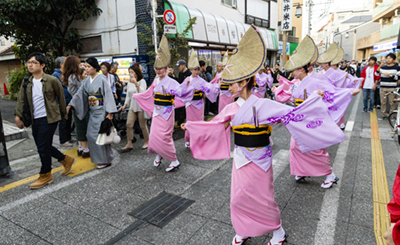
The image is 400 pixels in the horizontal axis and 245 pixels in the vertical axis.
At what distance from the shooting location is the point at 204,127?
271 cm

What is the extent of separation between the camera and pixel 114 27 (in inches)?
443

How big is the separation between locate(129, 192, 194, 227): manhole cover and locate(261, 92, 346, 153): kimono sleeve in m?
1.66

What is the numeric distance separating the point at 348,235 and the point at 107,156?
369 centimetres

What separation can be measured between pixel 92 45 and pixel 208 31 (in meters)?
5.36

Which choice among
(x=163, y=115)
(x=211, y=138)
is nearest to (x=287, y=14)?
(x=163, y=115)

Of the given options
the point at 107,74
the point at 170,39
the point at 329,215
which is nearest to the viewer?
the point at 329,215

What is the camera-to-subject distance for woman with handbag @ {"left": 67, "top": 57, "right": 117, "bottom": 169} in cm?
444

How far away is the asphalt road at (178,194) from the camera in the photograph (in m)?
2.74

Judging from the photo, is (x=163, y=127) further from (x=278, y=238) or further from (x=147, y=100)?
(x=278, y=238)

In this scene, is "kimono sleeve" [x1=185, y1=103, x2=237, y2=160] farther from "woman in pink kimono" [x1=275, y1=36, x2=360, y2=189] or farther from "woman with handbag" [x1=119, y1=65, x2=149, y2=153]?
"woman with handbag" [x1=119, y1=65, x2=149, y2=153]

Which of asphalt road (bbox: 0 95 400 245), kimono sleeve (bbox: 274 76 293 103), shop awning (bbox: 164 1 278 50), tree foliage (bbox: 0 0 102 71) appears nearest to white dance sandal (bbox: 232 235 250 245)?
asphalt road (bbox: 0 95 400 245)

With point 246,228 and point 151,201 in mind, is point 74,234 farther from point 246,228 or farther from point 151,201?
point 246,228

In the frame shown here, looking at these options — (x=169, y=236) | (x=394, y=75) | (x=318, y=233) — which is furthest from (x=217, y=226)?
(x=394, y=75)

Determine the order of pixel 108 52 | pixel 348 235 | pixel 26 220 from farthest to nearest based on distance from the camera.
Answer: pixel 108 52 < pixel 26 220 < pixel 348 235
